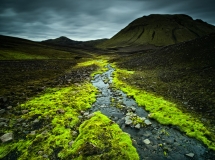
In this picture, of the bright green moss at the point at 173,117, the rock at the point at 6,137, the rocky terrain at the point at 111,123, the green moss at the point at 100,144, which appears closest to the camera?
the green moss at the point at 100,144

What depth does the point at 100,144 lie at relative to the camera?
7.06 m

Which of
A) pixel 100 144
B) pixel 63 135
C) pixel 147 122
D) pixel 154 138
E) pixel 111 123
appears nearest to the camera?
pixel 100 144

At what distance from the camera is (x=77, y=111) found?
11.0 meters

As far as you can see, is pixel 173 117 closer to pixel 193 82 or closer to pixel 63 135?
pixel 63 135

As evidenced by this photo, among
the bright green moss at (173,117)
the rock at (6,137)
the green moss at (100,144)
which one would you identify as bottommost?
the bright green moss at (173,117)

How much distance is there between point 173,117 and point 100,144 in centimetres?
574

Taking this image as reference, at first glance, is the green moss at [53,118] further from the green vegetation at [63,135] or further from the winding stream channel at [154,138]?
the winding stream channel at [154,138]

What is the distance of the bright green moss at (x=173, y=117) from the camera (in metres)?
7.81

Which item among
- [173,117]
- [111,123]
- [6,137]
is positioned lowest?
[173,117]

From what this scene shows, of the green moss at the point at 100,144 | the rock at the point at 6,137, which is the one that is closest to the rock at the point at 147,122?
the green moss at the point at 100,144

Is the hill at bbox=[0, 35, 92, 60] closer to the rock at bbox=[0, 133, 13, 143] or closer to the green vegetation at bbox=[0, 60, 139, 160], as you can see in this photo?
the green vegetation at bbox=[0, 60, 139, 160]

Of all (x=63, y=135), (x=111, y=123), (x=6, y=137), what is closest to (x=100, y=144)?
(x=111, y=123)

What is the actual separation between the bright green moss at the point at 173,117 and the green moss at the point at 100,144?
355 cm

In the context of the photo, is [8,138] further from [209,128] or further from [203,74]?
[203,74]
